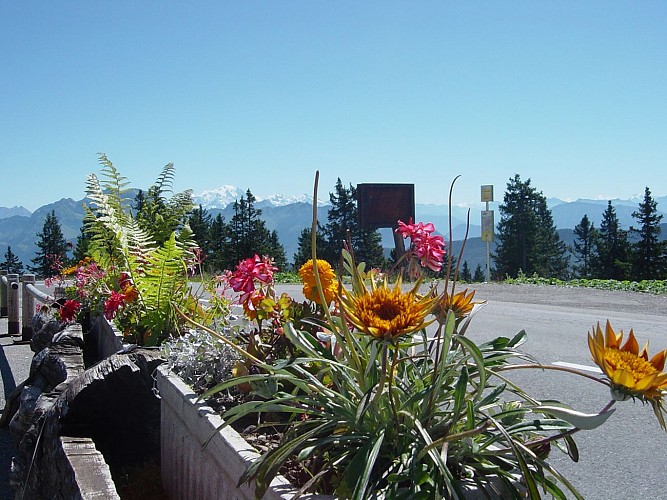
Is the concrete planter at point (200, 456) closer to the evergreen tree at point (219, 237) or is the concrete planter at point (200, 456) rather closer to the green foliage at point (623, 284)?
the green foliage at point (623, 284)

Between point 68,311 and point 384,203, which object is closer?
point 68,311

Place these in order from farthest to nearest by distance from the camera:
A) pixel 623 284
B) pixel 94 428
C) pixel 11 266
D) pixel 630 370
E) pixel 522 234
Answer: pixel 522 234
pixel 11 266
pixel 623 284
pixel 94 428
pixel 630 370

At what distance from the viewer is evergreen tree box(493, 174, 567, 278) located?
61.2 meters

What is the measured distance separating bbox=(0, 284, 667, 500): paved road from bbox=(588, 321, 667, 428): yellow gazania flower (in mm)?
1826

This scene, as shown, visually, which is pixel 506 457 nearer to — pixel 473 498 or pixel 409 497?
pixel 473 498

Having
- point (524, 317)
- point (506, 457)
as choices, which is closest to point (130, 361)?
point (506, 457)

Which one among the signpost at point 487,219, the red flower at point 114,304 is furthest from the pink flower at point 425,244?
the signpost at point 487,219

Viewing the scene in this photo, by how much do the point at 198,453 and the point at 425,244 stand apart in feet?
3.79

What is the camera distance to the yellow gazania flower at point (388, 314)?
1646 millimetres

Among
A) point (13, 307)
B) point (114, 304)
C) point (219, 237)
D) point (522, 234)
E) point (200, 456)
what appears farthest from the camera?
point (522, 234)

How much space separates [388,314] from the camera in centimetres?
169

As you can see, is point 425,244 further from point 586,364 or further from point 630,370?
point 586,364

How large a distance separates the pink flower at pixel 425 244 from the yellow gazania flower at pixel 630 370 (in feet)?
2.98

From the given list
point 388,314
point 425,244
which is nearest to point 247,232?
point 425,244
